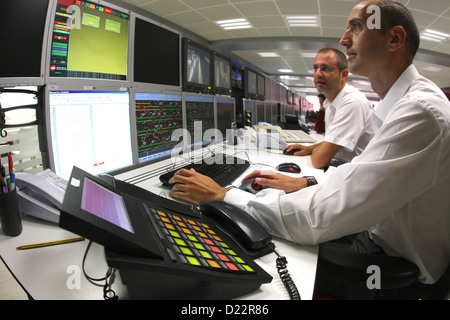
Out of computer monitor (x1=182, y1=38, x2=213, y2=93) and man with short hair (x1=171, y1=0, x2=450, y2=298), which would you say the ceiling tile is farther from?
man with short hair (x1=171, y1=0, x2=450, y2=298)

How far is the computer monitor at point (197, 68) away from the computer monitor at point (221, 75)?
0.09 meters

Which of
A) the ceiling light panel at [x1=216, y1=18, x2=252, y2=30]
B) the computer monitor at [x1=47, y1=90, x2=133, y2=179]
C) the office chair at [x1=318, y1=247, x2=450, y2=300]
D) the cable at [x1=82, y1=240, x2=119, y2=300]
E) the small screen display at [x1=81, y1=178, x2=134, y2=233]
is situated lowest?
the office chair at [x1=318, y1=247, x2=450, y2=300]

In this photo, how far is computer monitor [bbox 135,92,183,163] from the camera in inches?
43.8

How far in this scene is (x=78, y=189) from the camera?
0.40m

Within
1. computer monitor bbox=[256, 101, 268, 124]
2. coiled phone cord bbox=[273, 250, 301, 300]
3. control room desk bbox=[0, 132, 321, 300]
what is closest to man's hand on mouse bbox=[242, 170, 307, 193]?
control room desk bbox=[0, 132, 321, 300]

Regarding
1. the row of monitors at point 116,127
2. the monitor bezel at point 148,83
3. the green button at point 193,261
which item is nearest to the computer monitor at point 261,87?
the row of monitors at point 116,127

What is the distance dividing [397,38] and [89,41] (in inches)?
41.9

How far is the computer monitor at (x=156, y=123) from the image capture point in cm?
111

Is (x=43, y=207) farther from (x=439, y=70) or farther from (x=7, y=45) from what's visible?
(x=439, y=70)

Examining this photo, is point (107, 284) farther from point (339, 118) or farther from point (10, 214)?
point (339, 118)

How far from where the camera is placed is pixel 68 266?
461 mm

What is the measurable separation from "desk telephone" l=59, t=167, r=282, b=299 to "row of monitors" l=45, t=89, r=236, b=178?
0.39 m

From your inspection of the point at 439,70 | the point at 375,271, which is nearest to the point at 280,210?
the point at 375,271

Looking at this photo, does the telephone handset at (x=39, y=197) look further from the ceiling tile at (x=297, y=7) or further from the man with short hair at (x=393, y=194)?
the ceiling tile at (x=297, y=7)
